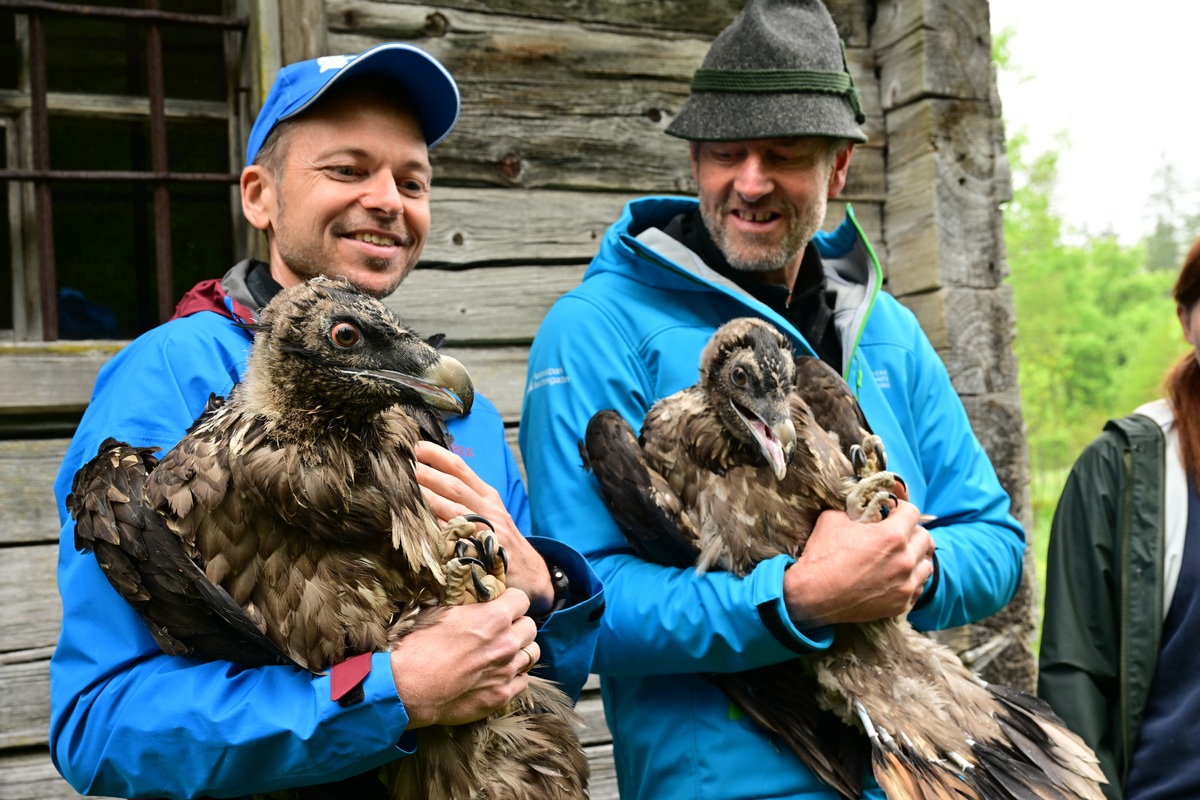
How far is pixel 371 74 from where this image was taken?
249 cm

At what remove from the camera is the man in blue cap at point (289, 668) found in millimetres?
1804

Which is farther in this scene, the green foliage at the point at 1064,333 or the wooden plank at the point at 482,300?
the green foliage at the point at 1064,333

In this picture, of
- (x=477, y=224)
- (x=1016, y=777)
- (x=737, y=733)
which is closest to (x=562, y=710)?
(x=737, y=733)

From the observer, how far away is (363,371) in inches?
75.5

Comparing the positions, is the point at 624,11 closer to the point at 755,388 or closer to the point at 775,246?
the point at 775,246

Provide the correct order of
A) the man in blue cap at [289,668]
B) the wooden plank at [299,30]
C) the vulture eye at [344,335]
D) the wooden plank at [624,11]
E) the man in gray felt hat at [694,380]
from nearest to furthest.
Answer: the man in blue cap at [289,668] → the vulture eye at [344,335] → the man in gray felt hat at [694,380] → the wooden plank at [299,30] → the wooden plank at [624,11]

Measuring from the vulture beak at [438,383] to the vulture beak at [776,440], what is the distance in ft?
2.75

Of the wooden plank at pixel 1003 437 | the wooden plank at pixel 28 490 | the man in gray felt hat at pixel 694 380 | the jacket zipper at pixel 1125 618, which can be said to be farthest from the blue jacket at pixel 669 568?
the wooden plank at pixel 28 490

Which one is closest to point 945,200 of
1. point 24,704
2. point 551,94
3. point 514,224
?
point 551,94

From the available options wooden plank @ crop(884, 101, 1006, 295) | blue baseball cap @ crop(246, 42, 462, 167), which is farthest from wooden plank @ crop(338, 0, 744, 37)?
blue baseball cap @ crop(246, 42, 462, 167)

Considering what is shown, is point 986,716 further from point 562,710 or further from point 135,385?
point 135,385

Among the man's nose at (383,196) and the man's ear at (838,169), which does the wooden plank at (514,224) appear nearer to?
the man's ear at (838,169)

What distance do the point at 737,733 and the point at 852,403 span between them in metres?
0.92

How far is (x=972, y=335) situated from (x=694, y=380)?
2459 millimetres
